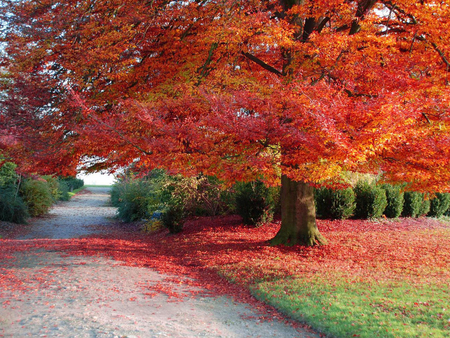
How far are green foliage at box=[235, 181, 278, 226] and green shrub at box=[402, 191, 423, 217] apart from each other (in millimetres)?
6850

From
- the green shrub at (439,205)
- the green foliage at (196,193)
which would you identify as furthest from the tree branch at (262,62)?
the green shrub at (439,205)

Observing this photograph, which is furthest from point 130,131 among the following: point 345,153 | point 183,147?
point 345,153

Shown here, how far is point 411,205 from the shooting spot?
59.7ft

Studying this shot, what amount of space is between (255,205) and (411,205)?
26.0 feet

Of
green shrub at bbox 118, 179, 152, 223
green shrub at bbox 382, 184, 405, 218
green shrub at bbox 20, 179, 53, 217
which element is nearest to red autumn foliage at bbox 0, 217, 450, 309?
green shrub at bbox 382, 184, 405, 218

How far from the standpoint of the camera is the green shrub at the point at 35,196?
69.7ft

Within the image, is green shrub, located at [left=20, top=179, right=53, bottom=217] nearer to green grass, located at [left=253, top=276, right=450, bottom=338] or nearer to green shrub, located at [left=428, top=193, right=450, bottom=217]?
green grass, located at [left=253, top=276, right=450, bottom=338]

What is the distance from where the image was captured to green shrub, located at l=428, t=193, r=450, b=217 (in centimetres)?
1923

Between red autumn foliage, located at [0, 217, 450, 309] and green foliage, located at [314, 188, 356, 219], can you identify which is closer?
red autumn foliage, located at [0, 217, 450, 309]

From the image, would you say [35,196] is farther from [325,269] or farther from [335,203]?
[325,269]

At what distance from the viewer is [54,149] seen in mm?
10391

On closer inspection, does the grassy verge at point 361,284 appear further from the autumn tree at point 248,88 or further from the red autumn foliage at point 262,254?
the autumn tree at point 248,88

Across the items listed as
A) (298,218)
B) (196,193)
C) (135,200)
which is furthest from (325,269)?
(135,200)

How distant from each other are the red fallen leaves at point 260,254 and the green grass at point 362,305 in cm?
41
